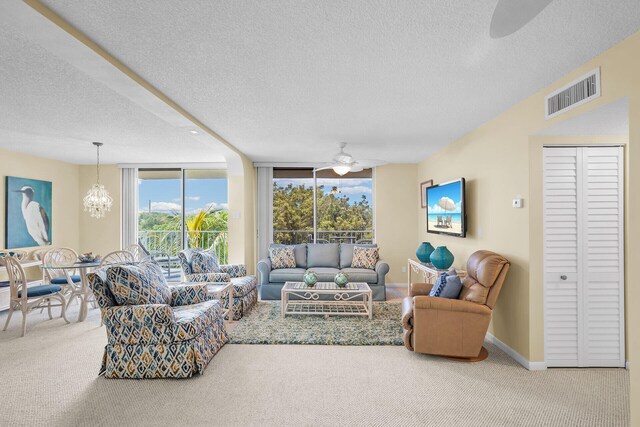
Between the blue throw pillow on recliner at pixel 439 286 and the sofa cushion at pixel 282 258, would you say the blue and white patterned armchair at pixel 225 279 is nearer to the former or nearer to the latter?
the sofa cushion at pixel 282 258

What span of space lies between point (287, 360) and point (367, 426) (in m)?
1.27

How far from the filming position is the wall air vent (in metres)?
2.47

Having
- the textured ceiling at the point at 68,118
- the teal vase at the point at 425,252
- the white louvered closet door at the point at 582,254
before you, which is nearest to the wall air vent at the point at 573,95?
the white louvered closet door at the point at 582,254

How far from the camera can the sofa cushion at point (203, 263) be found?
16.9ft

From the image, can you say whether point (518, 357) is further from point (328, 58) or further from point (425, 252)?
point (328, 58)

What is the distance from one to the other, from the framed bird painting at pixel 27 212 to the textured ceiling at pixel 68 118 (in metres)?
0.59

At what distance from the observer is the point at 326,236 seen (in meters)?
7.68

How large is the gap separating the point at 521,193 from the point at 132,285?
375 centimetres

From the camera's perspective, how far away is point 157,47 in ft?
7.60

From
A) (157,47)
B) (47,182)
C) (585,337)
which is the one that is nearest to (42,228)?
(47,182)

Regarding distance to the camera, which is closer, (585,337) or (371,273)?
(585,337)

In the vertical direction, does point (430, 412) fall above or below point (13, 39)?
below

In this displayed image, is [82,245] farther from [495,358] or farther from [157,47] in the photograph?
[495,358]

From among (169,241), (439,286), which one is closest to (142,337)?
(439,286)
